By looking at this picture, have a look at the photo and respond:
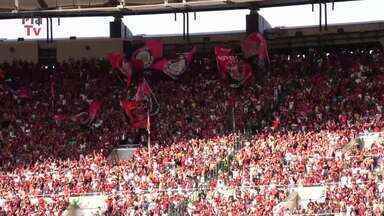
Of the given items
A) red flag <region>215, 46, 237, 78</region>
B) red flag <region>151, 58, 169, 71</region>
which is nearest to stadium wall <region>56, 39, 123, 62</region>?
red flag <region>151, 58, 169, 71</region>

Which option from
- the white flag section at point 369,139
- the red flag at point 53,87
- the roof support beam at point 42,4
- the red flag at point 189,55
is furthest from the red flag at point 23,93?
the white flag section at point 369,139

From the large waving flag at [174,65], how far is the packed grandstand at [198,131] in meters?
0.06

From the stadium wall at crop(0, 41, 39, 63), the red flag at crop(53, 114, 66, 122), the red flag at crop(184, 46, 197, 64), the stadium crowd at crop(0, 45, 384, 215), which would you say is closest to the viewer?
the stadium crowd at crop(0, 45, 384, 215)

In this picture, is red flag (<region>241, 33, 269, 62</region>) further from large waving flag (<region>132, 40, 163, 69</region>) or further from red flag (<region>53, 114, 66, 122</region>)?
red flag (<region>53, 114, 66, 122</region>)

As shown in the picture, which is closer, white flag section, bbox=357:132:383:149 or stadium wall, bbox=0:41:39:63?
white flag section, bbox=357:132:383:149

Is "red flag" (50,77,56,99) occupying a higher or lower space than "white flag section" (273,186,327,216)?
higher

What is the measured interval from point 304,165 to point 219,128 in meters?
6.86

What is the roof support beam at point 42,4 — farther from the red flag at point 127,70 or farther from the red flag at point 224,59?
the red flag at point 224,59

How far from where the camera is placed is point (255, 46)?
4212cm

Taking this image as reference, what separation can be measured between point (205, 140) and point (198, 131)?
118cm

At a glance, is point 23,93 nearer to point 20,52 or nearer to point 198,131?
point 20,52

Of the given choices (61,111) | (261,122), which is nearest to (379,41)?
(261,122)

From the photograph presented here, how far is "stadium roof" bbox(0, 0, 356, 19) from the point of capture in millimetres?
41438

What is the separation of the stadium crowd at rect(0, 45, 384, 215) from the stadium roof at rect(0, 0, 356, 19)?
290 centimetres
